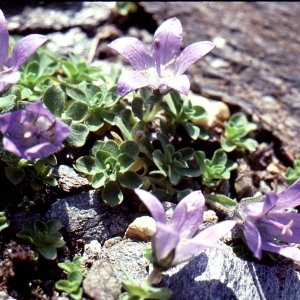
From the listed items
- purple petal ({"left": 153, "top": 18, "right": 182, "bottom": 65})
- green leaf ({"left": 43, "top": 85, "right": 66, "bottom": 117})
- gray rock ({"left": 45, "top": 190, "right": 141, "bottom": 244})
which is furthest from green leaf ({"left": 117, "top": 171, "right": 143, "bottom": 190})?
purple petal ({"left": 153, "top": 18, "right": 182, "bottom": 65})

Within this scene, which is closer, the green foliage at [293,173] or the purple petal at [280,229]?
the purple petal at [280,229]

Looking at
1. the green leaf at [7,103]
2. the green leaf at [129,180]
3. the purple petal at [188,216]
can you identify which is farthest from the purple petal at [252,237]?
the green leaf at [7,103]

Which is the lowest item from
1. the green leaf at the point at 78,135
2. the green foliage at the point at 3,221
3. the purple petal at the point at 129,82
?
the green foliage at the point at 3,221

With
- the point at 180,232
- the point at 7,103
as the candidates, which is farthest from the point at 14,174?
the point at 180,232

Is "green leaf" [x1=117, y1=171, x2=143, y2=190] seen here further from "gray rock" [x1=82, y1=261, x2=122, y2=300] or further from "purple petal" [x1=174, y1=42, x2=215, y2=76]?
"purple petal" [x1=174, y1=42, x2=215, y2=76]

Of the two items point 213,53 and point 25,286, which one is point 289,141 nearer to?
point 213,53

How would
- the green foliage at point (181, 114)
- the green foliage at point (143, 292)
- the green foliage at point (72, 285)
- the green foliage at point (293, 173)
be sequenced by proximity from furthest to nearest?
the green foliage at point (293, 173) < the green foliage at point (181, 114) < the green foliage at point (72, 285) < the green foliage at point (143, 292)

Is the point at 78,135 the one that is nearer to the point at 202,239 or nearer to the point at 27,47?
the point at 27,47

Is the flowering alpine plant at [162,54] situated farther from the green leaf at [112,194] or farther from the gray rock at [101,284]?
the gray rock at [101,284]
